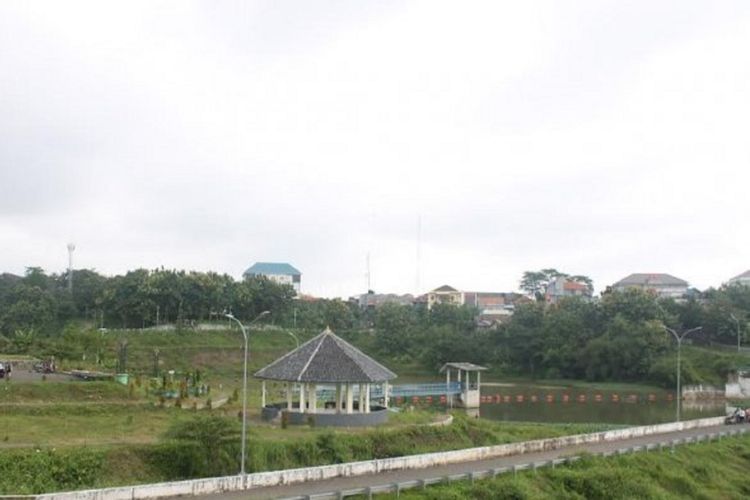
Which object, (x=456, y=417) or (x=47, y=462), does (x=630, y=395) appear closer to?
(x=456, y=417)

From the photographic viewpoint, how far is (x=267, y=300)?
96.6 m

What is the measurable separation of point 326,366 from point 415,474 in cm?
1087

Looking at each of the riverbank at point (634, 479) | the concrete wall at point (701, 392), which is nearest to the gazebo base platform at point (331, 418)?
the riverbank at point (634, 479)

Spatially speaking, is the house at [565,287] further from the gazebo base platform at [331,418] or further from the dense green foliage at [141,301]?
the gazebo base platform at [331,418]

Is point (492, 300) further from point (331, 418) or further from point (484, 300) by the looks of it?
point (331, 418)

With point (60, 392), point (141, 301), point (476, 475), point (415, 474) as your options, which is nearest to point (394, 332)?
point (141, 301)

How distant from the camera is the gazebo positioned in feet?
118

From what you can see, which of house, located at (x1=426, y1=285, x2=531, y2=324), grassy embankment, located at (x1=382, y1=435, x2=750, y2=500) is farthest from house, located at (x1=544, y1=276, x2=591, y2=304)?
grassy embankment, located at (x1=382, y1=435, x2=750, y2=500)

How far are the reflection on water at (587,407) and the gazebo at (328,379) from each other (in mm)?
21333

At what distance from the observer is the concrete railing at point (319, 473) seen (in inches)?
828

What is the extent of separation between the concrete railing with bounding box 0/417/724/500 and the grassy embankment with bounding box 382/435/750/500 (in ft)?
8.03

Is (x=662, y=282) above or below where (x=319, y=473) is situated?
above

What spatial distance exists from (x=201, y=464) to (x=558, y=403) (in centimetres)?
4790

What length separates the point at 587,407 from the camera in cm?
6656
